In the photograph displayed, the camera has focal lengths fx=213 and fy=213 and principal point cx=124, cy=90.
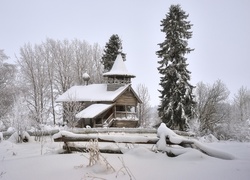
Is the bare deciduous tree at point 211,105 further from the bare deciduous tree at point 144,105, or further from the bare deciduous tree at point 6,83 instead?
the bare deciduous tree at point 6,83

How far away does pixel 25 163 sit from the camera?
4.90 metres

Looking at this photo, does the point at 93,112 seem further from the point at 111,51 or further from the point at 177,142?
the point at 177,142

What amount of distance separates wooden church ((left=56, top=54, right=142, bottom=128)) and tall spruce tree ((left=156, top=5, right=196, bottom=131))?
6.96m

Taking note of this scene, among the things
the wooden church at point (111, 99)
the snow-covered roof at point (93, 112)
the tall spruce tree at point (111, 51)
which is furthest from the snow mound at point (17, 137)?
the tall spruce tree at point (111, 51)

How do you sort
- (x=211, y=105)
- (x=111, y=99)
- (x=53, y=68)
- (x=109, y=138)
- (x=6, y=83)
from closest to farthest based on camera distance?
1. (x=109, y=138)
2. (x=111, y=99)
3. (x=6, y=83)
4. (x=211, y=105)
5. (x=53, y=68)

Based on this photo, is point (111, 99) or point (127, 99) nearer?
point (111, 99)

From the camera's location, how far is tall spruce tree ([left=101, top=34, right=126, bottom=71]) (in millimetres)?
42062

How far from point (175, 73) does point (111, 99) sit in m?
9.41

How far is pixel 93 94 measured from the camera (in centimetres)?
3225

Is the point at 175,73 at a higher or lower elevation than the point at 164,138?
higher

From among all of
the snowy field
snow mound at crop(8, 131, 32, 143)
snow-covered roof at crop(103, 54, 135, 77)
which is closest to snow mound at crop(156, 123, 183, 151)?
the snowy field

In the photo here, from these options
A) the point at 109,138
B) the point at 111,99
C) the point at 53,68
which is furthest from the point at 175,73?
the point at 53,68

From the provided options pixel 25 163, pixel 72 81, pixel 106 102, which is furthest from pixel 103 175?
pixel 72 81

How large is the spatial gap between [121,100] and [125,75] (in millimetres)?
4008
